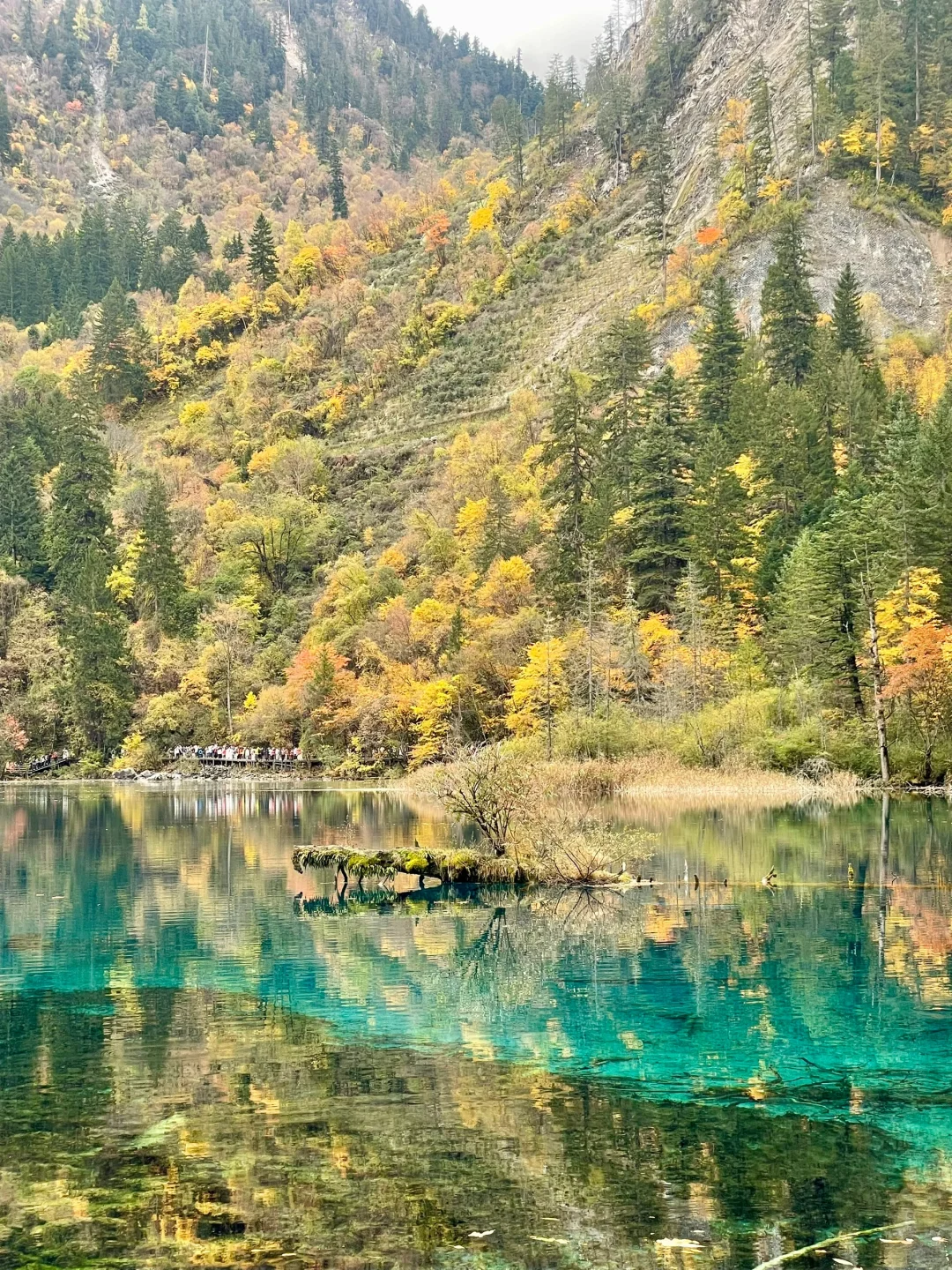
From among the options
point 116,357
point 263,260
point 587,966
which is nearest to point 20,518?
point 116,357

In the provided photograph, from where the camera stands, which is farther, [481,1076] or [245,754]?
[245,754]

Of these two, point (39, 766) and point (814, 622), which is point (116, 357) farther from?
point (814, 622)

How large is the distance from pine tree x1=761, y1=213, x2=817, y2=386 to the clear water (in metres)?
65.3

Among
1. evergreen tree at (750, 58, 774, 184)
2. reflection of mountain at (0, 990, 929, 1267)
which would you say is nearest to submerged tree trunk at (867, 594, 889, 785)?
reflection of mountain at (0, 990, 929, 1267)

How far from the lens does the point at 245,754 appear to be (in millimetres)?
88500

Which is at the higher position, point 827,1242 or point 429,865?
point 429,865

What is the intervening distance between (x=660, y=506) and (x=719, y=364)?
47.3 feet

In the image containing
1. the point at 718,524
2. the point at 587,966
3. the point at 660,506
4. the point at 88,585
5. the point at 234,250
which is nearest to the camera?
the point at 587,966

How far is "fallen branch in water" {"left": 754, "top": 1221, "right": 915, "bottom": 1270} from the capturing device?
885 cm

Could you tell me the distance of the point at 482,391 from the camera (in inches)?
4835

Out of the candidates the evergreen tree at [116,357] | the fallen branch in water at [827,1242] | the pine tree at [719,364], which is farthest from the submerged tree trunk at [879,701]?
the evergreen tree at [116,357]

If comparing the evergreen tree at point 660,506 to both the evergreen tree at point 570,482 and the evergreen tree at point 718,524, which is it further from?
the evergreen tree at point 570,482

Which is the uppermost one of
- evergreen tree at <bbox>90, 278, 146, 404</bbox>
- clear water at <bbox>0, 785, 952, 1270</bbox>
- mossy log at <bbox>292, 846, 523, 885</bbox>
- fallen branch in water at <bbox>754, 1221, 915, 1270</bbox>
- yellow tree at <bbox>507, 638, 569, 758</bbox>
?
evergreen tree at <bbox>90, 278, 146, 404</bbox>

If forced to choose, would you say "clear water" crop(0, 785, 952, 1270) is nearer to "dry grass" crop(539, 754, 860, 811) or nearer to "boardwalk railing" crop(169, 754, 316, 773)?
"dry grass" crop(539, 754, 860, 811)
